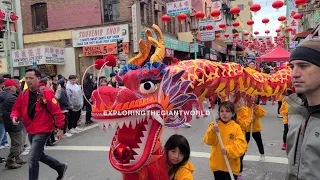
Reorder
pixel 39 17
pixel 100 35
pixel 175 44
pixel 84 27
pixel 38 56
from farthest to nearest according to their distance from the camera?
pixel 39 17
pixel 175 44
pixel 84 27
pixel 100 35
pixel 38 56

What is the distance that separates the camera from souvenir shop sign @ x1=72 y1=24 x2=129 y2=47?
1741 centimetres

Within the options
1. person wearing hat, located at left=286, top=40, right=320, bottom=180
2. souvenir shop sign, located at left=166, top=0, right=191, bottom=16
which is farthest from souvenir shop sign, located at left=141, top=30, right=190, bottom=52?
person wearing hat, located at left=286, top=40, right=320, bottom=180

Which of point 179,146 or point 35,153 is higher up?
point 179,146

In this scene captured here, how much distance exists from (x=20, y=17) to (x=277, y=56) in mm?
15511

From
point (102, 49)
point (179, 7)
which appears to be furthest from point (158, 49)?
point (102, 49)

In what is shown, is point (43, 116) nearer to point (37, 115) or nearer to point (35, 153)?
point (37, 115)

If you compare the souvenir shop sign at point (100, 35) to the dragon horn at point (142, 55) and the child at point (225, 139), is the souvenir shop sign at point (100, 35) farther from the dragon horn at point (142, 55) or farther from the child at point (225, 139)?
the dragon horn at point (142, 55)

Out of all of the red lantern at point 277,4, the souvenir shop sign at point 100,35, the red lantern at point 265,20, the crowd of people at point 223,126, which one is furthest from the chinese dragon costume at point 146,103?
the souvenir shop sign at point 100,35

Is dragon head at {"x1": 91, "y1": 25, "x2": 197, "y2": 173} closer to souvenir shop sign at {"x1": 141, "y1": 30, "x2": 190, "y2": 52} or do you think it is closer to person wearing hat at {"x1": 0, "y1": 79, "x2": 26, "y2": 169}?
person wearing hat at {"x1": 0, "y1": 79, "x2": 26, "y2": 169}

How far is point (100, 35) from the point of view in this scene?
17.9m

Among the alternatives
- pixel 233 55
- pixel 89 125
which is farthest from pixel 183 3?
pixel 233 55

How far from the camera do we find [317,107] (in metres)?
1.66

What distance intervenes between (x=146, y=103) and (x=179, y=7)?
50.3 feet

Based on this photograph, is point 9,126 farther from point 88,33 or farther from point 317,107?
point 88,33
